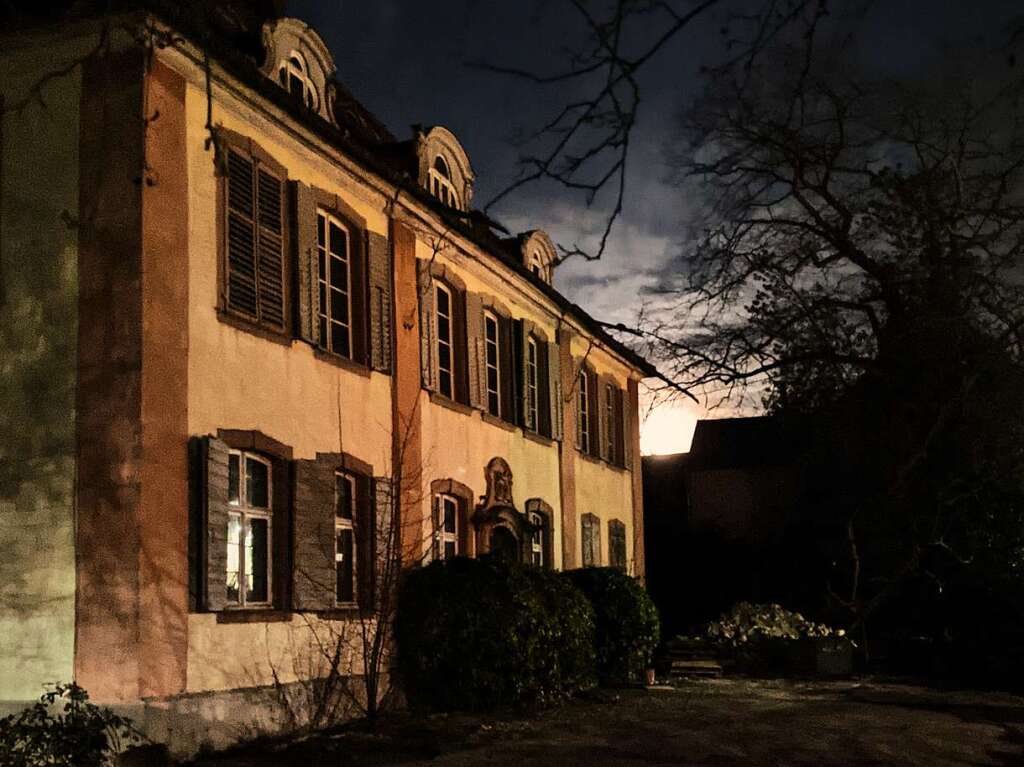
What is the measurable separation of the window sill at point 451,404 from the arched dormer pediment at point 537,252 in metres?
4.54

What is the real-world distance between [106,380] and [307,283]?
10.7ft

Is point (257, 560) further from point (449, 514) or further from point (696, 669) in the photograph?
point (696, 669)

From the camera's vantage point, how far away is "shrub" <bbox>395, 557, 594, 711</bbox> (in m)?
14.9

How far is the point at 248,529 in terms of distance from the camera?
12.7 metres

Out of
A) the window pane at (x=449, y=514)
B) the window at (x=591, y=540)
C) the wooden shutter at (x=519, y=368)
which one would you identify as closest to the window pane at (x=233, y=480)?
the window pane at (x=449, y=514)

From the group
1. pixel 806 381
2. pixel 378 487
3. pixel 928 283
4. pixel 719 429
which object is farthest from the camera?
pixel 719 429

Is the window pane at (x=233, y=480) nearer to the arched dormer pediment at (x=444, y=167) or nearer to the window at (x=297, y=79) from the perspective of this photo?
the window at (x=297, y=79)

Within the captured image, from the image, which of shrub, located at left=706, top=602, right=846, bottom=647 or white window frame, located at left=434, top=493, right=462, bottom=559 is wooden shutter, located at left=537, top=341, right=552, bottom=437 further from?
shrub, located at left=706, top=602, right=846, bottom=647

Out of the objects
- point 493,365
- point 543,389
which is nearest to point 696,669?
point 543,389

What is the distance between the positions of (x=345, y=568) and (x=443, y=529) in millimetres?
2883

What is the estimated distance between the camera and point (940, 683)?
76.9 feet

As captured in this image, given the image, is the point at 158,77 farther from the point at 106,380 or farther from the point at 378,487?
the point at 378,487

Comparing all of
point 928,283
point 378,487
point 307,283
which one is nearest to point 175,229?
point 307,283

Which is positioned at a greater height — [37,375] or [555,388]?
[555,388]
